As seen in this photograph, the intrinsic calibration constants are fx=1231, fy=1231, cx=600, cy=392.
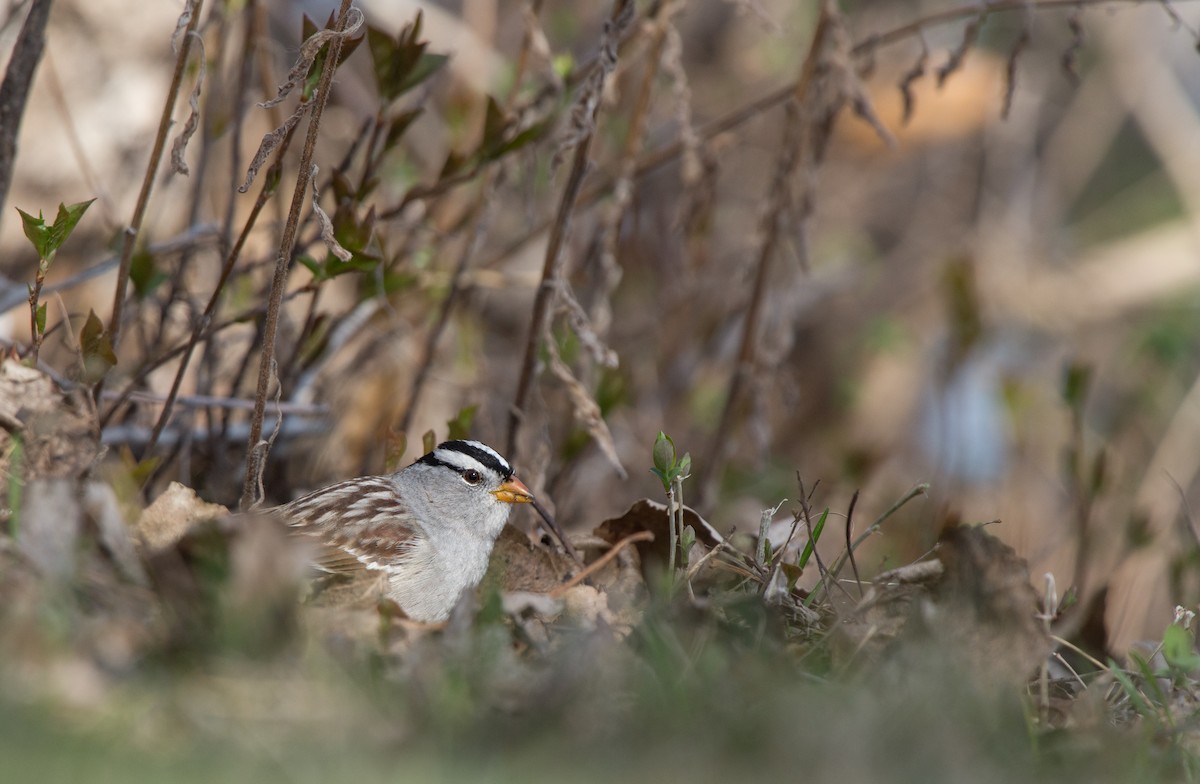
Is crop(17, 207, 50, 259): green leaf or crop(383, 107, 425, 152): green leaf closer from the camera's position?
crop(17, 207, 50, 259): green leaf

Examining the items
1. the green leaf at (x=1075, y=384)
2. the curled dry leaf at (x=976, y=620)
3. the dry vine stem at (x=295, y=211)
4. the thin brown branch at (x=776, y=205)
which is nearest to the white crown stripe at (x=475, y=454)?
the dry vine stem at (x=295, y=211)

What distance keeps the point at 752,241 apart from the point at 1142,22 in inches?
204

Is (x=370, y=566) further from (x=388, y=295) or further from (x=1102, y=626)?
(x=1102, y=626)

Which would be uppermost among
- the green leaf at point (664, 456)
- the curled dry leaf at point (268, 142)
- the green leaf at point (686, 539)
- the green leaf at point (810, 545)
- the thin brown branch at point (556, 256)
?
the curled dry leaf at point (268, 142)

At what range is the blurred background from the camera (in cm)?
391

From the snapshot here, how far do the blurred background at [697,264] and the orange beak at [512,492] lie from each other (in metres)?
0.06

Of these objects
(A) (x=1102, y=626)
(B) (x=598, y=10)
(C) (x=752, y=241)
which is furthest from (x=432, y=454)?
(B) (x=598, y=10)

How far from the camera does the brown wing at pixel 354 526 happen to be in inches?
127

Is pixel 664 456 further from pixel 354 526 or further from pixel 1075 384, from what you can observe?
pixel 1075 384

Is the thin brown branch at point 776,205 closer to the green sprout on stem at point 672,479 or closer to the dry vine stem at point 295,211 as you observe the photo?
the green sprout on stem at point 672,479

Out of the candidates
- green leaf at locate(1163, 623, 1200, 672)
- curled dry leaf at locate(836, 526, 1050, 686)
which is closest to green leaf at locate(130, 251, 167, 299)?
→ curled dry leaf at locate(836, 526, 1050, 686)

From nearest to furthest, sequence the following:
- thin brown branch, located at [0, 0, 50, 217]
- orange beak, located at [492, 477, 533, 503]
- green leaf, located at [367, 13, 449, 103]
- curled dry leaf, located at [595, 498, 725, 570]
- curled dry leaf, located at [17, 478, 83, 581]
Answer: curled dry leaf, located at [17, 478, 83, 581] < curled dry leaf, located at [595, 498, 725, 570] < thin brown branch, located at [0, 0, 50, 217] < green leaf, located at [367, 13, 449, 103] < orange beak, located at [492, 477, 533, 503]

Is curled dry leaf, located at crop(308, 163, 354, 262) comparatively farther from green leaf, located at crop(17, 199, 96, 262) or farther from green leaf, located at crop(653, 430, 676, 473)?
green leaf, located at crop(653, 430, 676, 473)

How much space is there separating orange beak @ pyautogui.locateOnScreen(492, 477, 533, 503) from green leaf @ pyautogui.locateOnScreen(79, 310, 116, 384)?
1235 millimetres
